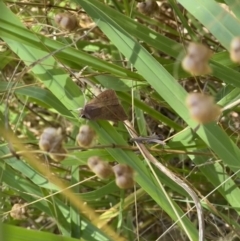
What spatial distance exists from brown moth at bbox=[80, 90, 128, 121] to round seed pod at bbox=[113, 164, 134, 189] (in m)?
0.23

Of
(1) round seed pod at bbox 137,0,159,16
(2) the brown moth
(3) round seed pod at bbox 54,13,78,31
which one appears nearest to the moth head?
(2) the brown moth

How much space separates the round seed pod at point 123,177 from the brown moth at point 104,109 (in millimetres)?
225

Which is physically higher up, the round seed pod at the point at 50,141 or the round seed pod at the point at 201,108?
the round seed pod at the point at 201,108

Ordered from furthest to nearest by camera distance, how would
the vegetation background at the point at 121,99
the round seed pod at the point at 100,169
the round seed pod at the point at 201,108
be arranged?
the vegetation background at the point at 121,99 → the round seed pod at the point at 100,169 → the round seed pod at the point at 201,108

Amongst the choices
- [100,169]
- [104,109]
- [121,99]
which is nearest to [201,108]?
[100,169]

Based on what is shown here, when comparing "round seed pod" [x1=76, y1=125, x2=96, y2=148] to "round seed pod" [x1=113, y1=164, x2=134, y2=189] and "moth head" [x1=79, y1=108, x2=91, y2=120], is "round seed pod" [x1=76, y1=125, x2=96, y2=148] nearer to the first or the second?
"round seed pod" [x1=113, y1=164, x2=134, y2=189]

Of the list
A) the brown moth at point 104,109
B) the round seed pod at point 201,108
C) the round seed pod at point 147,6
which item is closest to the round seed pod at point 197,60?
the round seed pod at point 201,108

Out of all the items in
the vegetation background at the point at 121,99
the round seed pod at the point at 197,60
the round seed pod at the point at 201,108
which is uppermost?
the round seed pod at the point at 197,60

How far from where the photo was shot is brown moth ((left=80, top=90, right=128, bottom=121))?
27.9 inches

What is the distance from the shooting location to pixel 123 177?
48cm

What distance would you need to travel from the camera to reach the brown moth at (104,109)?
0.71m

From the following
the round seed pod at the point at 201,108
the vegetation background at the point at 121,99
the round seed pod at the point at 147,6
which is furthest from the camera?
the round seed pod at the point at 147,6

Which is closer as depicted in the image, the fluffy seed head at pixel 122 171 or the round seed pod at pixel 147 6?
the fluffy seed head at pixel 122 171

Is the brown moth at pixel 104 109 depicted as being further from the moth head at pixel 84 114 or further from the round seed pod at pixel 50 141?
the round seed pod at pixel 50 141
